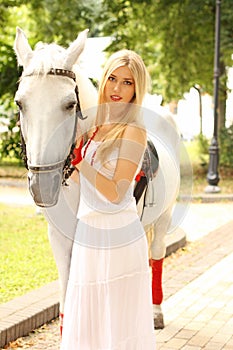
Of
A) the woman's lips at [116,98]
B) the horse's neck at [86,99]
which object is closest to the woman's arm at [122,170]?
the woman's lips at [116,98]

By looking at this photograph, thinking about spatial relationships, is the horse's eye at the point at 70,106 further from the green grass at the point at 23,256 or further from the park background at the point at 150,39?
the park background at the point at 150,39

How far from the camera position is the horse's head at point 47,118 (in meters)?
3.05

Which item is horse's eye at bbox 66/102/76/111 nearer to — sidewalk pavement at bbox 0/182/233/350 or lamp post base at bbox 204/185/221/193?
sidewalk pavement at bbox 0/182/233/350

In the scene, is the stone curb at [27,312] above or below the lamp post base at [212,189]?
below

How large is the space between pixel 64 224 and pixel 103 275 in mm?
585

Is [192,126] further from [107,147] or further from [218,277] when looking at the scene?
[107,147]

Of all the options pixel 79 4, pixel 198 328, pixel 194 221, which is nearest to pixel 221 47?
pixel 79 4

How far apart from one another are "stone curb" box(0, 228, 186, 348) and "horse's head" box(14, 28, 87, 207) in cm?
214

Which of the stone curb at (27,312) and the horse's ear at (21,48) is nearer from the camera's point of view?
the horse's ear at (21,48)

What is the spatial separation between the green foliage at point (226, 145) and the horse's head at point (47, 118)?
16695mm

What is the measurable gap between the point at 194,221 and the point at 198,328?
6377mm

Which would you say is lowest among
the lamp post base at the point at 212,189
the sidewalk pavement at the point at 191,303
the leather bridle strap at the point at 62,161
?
the sidewalk pavement at the point at 191,303

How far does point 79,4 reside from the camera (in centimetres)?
1800

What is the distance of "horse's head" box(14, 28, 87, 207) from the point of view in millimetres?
3055
